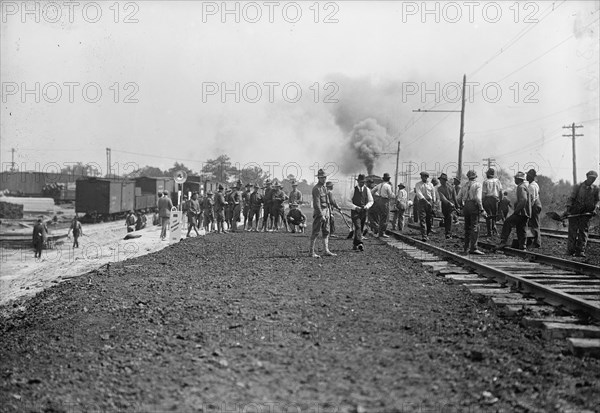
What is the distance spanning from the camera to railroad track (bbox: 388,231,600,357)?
5.11 meters

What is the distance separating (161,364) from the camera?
4371mm

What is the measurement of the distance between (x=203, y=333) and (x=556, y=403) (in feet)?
9.84

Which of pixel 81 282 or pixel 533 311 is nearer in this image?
pixel 533 311

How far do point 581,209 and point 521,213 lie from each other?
113 centimetres

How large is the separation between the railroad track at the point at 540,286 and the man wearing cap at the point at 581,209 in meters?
1.29

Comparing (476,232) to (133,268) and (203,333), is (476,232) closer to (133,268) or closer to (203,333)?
(133,268)

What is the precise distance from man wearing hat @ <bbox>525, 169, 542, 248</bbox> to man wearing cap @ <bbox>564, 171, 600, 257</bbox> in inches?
24.5

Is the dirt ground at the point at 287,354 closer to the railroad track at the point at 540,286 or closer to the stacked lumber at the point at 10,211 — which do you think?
the railroad track at the point at 540,286

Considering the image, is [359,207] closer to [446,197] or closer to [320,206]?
[320,206]

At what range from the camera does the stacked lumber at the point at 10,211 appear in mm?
41438

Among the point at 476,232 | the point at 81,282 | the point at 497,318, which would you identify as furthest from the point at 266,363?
the point at 476,232

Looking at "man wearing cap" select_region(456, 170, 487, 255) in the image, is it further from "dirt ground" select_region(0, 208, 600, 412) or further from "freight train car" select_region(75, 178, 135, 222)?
"freight train car" select_region(75, 178, 135, 222)

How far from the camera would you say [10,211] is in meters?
42.0

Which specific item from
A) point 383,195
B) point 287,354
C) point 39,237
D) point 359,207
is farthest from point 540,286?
point 39,237
